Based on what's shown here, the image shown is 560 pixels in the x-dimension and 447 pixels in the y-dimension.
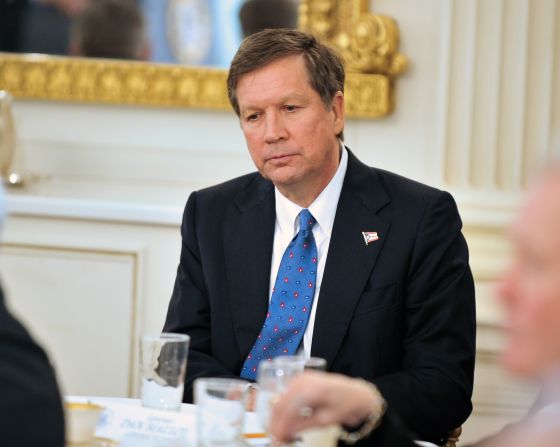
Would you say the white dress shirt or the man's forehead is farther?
the white dress shirt

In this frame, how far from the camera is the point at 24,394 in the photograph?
5.62 feet

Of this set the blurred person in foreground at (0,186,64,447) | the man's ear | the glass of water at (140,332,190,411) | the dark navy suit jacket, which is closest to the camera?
the blurred person in foreground at (0,186,64,447)

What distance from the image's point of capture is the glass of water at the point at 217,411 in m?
1.89

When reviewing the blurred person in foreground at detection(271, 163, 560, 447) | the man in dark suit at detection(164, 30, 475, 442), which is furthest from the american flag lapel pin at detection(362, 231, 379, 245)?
the blurred person in foreground at detection(271, 163, 560, 447)

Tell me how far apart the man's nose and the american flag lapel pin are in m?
0.33

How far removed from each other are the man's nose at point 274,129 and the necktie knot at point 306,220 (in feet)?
0.69

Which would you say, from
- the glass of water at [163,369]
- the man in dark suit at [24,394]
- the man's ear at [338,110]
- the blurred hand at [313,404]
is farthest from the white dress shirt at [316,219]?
the man in dark suit at [24,394]

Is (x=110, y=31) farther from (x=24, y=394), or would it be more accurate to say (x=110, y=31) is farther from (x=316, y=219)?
(x=24, y=394)

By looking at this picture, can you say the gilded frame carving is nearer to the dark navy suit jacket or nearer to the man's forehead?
the dark navy suit jacket

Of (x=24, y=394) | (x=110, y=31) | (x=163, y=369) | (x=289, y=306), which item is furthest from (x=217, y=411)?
(x=110, y=31)

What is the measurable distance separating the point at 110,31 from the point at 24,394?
11.0 feet

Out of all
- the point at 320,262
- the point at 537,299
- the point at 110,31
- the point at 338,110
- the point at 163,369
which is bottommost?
the point at 163,369

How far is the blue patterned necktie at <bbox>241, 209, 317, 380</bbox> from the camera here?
2979 millimetres

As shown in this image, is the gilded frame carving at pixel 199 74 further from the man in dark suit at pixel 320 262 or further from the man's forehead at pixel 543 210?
the man's forehead at pixel 543 210
